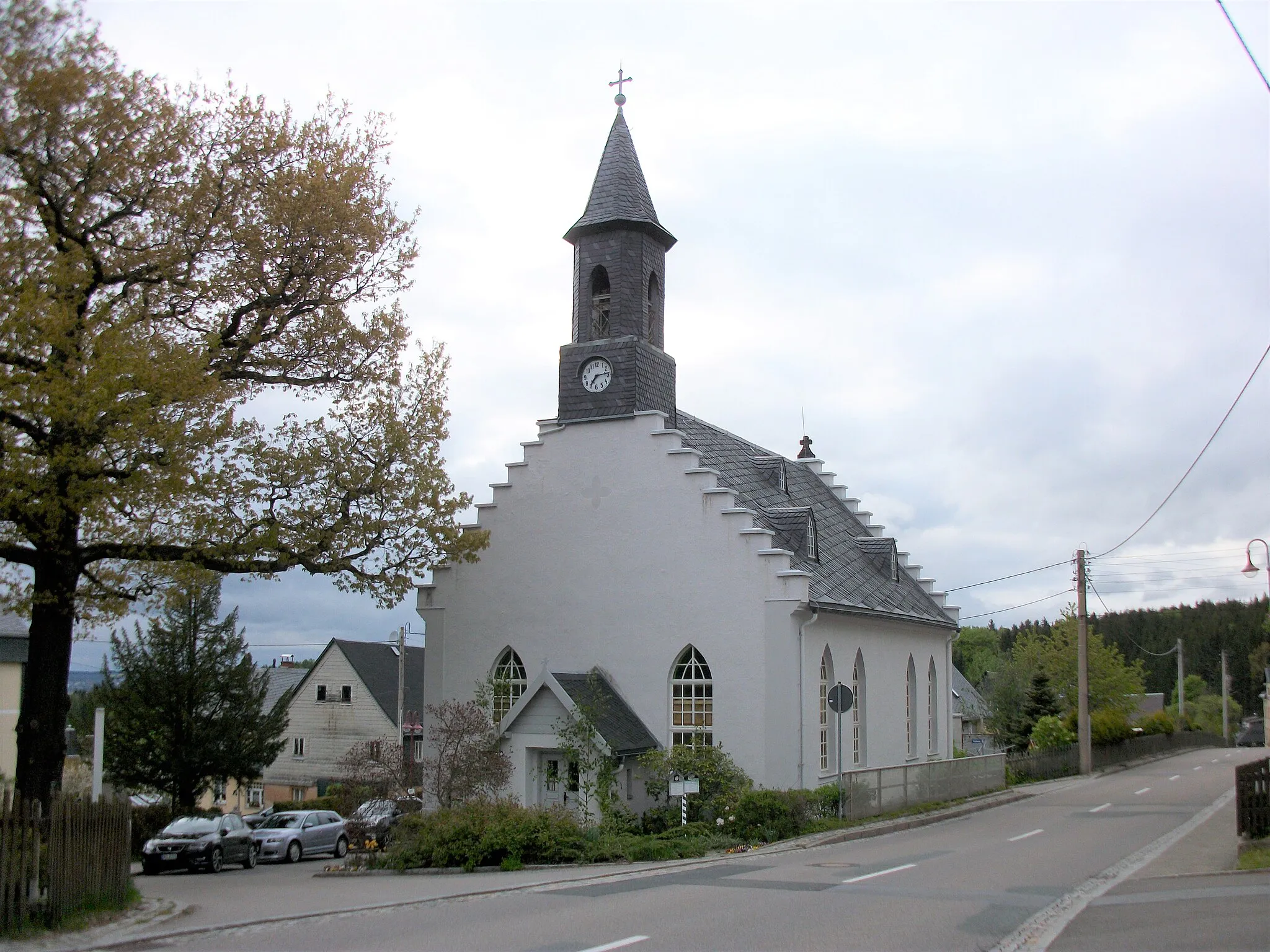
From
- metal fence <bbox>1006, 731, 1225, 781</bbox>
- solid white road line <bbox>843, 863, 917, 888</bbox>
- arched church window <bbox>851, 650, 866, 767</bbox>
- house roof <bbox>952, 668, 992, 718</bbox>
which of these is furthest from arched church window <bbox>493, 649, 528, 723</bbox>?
house roof <bbox>952, 668, 992, 718</bbox>

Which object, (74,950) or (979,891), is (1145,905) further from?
(74,950)

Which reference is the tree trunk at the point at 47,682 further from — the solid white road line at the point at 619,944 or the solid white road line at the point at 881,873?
the solid white road line at the point at 881,873

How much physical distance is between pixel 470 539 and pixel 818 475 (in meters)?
20.9

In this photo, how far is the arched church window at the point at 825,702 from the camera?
27266mm

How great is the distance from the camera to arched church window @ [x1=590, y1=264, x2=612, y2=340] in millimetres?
28828

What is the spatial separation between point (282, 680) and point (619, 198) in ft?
153

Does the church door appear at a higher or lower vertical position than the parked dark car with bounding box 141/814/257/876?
higher

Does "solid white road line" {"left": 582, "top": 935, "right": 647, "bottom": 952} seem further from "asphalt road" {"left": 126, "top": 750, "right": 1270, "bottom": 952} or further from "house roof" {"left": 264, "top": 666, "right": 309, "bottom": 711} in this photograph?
"house roof" {"left": 264, "top": 666, "right": 309, "bottom": 711}

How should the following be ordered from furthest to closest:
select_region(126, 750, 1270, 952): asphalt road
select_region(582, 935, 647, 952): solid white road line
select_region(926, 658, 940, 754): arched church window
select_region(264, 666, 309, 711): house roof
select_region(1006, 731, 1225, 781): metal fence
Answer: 1. select_region(264, 666, 309, 711): house roof
2. select_region(1006, 731, 1225, 781): metal fence
3. select_region(926, 658, 940, 754): arched church window
4. select_region(126, 750, 1270, 952): asphalt road
5. select_region(582, 935, 647, 952): solid white road line

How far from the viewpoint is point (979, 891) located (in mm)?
15195

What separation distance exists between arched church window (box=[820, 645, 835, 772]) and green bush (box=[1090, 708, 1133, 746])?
21766 mm

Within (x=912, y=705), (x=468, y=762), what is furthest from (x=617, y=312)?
(x=912, y=705)

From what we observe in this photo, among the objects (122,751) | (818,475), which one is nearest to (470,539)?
(122,751)

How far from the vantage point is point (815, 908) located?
1371 cm
